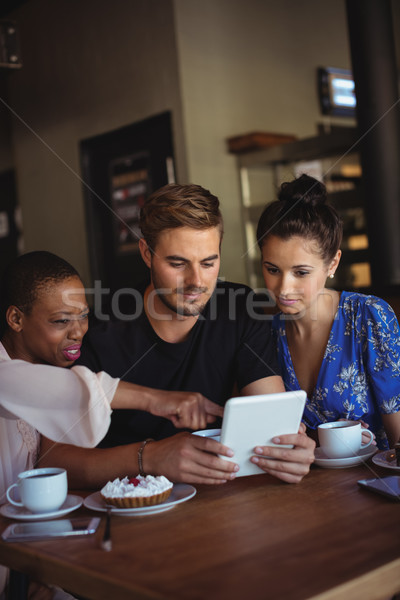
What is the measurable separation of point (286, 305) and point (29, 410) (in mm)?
929

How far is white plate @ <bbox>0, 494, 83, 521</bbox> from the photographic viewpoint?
50.3 inches

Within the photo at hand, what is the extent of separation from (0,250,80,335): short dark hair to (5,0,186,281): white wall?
109 inches

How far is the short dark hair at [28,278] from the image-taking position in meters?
1.94

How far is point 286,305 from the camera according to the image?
2.06 m

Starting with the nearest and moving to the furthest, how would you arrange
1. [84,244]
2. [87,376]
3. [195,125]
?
1. [87,376]
2. [195,125]
3. [84,244]

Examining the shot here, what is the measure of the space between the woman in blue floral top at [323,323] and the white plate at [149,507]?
78 centimetres

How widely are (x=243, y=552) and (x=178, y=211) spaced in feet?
3.43

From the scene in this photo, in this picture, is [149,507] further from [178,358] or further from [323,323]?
[323,323]

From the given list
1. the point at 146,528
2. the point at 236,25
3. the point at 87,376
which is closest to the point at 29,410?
the point at 87,376

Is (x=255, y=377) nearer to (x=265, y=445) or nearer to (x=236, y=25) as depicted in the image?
(x=265, y=445)

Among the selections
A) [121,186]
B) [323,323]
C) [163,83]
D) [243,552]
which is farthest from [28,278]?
[121,186]

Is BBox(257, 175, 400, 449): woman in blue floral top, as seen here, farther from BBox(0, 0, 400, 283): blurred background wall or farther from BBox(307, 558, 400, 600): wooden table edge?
BBox(0, 0, 400, 283): blurred background wall

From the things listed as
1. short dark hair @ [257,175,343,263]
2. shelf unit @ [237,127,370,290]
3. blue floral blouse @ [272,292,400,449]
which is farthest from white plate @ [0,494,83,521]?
shelf unit @ [237,127,370,290]

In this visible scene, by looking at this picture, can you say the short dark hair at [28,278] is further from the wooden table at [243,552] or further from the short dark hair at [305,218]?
the wooden table at [243,552]
